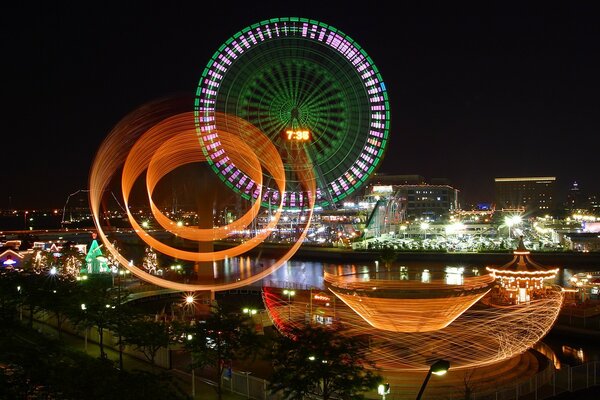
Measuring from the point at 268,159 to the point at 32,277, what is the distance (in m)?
15.9

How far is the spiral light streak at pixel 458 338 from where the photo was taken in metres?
13.0

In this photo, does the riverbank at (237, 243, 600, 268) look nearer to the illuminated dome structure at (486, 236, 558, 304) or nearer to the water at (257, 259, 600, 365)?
the water at (257, 259, 600, 365)

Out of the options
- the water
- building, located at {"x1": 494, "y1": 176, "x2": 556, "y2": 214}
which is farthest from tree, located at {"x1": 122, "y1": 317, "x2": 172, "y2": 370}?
building, located at {"x1": 494, "y1": 176, "x2": 556, "y2": 214}

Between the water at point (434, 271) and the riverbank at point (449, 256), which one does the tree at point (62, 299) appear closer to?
the water at point (434, 271)

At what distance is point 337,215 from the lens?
77750 millimetres

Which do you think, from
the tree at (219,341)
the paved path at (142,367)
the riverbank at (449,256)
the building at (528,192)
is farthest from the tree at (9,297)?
the building at (528,192)

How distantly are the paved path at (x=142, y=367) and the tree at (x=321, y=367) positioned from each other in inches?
72.4

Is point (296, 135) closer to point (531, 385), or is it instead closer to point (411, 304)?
point (411, 304)

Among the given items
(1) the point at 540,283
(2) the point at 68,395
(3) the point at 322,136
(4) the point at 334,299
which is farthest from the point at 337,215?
(2) the point at 68,395

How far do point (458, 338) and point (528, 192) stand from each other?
154686 millimetres

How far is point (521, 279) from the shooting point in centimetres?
2245

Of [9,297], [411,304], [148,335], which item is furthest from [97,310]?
[411,304]

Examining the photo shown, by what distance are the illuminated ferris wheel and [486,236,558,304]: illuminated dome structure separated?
12.8m

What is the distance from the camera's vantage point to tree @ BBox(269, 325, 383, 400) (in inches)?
359
